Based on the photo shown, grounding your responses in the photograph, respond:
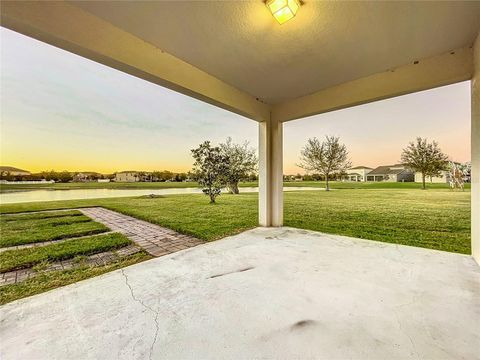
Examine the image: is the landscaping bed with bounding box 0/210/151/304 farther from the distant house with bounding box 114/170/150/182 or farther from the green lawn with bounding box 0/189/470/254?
the distant house with bounding box 114/170/150/182

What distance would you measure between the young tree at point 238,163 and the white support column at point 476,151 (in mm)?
4805

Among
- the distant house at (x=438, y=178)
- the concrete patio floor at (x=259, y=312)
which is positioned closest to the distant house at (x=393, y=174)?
the distant house at (x=438, y=178)

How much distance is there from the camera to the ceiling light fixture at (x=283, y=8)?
5.07ft

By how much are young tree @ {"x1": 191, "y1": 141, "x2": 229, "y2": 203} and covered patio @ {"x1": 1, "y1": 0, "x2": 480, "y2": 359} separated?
2617 mm

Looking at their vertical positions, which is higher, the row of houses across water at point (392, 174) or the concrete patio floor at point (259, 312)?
the row of houses across water at point (392, 174)

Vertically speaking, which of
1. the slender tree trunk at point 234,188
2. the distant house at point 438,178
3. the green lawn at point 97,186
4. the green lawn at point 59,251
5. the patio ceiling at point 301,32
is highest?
the patio ceiling at point 301,32

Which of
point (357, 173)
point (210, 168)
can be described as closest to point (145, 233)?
point (210, 168)

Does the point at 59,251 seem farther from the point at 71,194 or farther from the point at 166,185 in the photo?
the point at 166,185

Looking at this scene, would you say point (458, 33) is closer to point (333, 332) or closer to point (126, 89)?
point (333, 332)

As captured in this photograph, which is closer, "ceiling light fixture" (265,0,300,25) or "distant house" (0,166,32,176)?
"ceiling light fixture" (265,0,300,25)

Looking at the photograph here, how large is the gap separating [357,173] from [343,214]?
280 centimetres

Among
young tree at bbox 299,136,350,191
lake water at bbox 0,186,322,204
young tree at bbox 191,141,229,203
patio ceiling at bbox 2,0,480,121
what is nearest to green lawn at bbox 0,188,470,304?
lake water at bbox 0,186,322,204

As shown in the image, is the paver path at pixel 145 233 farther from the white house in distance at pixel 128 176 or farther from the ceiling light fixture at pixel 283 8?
the ceiling light fixture at pixel 283 8

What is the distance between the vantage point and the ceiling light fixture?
1545 millimetres
